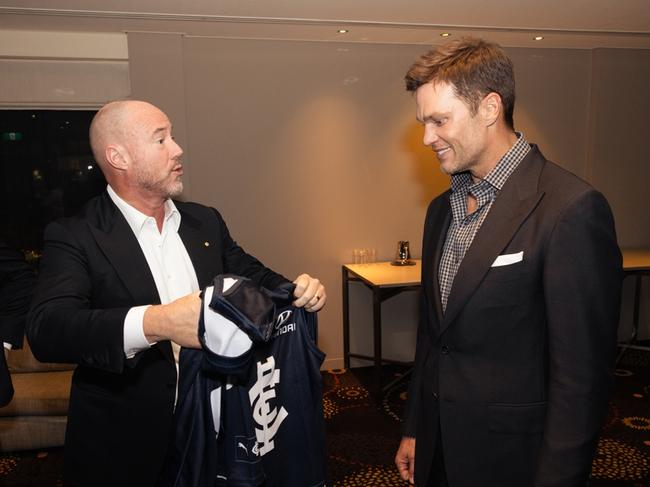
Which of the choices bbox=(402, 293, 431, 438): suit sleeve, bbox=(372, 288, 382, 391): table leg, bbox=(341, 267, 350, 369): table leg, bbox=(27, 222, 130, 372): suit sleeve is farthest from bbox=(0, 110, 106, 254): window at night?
bbox=(402, 293, 431, 438): suit sleeve

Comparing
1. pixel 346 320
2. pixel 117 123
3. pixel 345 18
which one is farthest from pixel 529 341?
pixel 346 320

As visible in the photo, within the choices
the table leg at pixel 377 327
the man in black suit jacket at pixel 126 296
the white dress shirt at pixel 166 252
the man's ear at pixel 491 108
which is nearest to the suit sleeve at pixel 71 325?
the man in black suit jacket at pixel 126 296

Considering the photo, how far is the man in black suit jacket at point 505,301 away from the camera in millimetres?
1198

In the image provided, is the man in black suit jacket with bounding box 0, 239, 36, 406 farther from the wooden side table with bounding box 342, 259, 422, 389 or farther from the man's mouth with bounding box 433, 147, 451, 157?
the wooden side table with bounding box 342, 259, 422, 389

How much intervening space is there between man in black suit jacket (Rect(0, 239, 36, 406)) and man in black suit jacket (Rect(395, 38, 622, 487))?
141cm

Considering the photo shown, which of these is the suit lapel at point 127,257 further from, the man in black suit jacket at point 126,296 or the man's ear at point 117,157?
the man's ear at point 117,157

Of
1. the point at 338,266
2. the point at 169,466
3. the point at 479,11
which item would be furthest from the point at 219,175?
the point at 169,466

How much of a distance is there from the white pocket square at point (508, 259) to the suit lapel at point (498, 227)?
1 centimetres

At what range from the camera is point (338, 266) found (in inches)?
182

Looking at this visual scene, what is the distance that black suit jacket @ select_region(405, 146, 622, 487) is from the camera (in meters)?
1.19

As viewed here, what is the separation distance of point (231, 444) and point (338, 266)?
3281mm

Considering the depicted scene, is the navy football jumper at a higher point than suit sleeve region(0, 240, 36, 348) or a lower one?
lower

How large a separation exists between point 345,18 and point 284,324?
284cm

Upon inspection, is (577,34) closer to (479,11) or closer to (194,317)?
(479,11)
